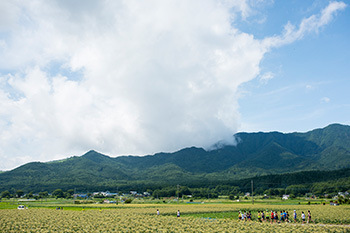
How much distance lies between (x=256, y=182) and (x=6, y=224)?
598ft

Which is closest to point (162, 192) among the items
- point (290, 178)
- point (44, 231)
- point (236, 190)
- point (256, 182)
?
point (236, 190)

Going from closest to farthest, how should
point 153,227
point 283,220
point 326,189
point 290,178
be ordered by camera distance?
point 153,227 < point 283,220 < point 326,189 < point 290,178

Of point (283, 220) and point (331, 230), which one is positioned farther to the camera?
point (283, 220)

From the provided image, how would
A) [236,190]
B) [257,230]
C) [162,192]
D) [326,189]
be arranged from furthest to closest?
[236,190] < [162,192] < [326,189] < [257,230]

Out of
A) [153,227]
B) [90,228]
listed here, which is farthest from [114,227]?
[153,227]

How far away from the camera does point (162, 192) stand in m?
166

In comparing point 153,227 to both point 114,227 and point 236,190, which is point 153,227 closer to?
point 114,227

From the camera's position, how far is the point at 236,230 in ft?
99.7

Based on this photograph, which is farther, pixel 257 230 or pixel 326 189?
pixel 326 189

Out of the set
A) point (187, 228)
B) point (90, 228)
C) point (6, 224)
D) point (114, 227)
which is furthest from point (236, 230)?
point (6, 224)

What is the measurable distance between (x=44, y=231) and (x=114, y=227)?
7988 mm

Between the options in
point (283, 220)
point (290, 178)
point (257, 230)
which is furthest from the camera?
point (290, 178)

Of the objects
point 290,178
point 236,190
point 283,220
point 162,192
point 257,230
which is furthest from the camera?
point 290,178

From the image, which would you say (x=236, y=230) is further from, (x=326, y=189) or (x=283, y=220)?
(x=326, y=189)
